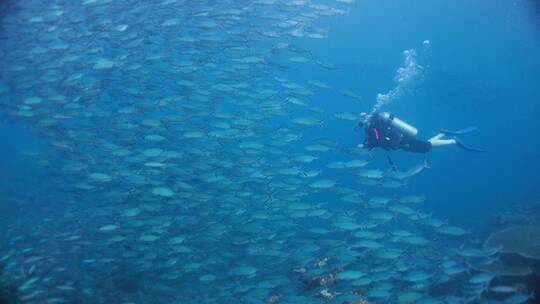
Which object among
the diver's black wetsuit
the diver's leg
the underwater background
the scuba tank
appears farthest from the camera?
the diver's leg

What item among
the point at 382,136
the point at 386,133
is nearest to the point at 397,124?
the point at 386,133

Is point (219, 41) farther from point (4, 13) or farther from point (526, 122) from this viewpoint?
point (526, 122)

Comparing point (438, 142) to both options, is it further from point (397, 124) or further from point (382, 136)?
point (382, 136)

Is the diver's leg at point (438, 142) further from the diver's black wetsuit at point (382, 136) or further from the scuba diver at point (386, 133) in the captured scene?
the diver's black wetsuit at point (382, 136)

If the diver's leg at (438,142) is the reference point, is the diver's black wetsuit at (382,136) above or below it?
above

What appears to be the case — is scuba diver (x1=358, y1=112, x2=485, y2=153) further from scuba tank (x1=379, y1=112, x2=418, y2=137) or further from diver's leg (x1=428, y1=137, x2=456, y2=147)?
diver's leg (x1=428, y1=137, x2=456, y2=147)

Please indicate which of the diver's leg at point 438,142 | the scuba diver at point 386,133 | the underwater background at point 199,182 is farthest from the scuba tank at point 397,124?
the diver's leg at point 438,142

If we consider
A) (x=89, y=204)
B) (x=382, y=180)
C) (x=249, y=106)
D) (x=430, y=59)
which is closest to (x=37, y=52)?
(x=89, y=204)

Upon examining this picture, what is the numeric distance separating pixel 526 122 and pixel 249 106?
333ft

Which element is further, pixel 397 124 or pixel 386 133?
pixel 397 124

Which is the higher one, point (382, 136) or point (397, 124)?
point (397, 124)

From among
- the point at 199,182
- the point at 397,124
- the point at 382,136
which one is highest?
the point at 397,124

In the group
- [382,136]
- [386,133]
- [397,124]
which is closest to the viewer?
[382,136]

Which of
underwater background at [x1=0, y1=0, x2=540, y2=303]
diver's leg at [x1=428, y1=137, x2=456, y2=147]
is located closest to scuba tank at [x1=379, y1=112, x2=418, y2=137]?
underwater background at [x1=0, y1=0, x2=540, y2=303]
